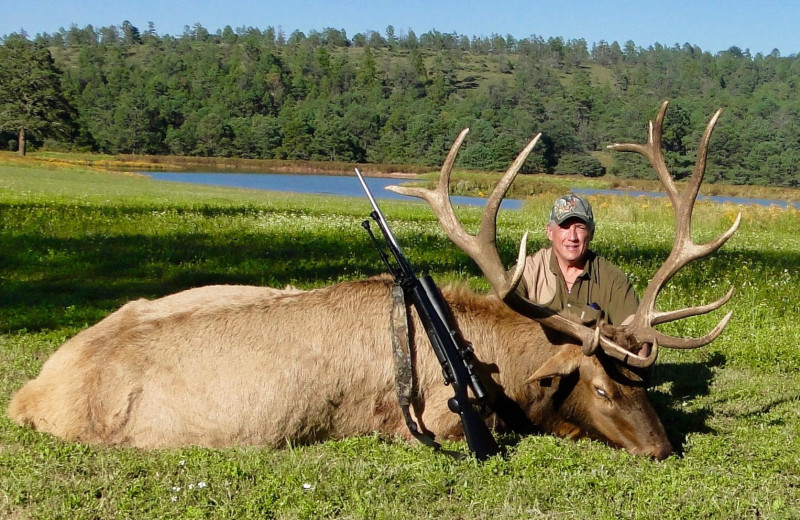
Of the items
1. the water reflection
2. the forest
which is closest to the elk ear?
the water reflection

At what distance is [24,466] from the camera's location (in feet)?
17.5

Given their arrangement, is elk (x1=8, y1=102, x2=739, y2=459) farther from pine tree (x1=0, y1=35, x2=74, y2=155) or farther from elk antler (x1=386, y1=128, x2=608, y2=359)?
pine tree (x1=0, y1=35, x2=74, y2=155)

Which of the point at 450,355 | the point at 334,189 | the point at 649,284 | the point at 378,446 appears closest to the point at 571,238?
the point at 649,284

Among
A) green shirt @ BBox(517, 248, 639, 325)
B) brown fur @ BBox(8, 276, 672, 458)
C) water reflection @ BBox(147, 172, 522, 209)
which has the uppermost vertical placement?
green shirt @ BBox(517, 248, 639, 325)

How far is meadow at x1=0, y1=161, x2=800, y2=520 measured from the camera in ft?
16.6

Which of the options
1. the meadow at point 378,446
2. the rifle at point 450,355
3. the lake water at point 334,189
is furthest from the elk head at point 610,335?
the lake water at point 334,189

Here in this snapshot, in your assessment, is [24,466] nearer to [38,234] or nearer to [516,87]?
[38,234]

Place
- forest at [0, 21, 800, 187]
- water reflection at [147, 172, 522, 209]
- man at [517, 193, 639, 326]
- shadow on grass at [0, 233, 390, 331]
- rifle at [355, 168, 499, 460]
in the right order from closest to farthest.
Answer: rifle at [355, 168, 499, 460] < man at [517, 193, 639, 326] < shadow on grass at [0, 233, 390, 331] < water reflection at [147, 172, 522, 209] < forest at [0, 21, 800, 187]

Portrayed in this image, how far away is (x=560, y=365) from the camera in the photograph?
6223mm

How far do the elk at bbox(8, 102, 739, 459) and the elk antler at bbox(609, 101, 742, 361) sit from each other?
1cm

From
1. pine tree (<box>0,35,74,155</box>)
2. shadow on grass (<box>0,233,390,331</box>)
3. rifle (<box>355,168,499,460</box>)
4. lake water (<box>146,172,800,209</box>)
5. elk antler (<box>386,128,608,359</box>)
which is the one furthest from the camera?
pine tree (<box>0,35,74,155</box>)

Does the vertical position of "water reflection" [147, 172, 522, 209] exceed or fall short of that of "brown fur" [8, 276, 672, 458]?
it falls short

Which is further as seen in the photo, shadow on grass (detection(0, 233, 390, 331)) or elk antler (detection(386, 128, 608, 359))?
shadow on grass (detection(0, 233, 390, 331))

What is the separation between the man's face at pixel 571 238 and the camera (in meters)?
7.17
